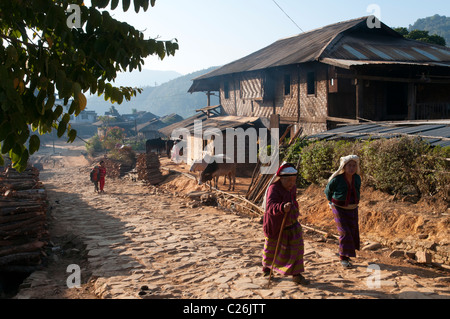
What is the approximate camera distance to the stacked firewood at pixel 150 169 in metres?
21.2

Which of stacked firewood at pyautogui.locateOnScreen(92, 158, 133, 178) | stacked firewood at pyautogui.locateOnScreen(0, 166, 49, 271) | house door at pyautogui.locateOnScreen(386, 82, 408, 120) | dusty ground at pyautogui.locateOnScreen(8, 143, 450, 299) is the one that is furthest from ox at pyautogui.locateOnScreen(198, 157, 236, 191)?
stacked firewood at pyautogui.locateOnScreen(92, 158, 133, 178)

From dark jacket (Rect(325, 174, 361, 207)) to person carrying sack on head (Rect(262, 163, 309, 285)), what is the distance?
1006mm

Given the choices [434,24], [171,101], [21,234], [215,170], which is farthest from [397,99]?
[171,101]

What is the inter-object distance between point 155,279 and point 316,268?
2715mm

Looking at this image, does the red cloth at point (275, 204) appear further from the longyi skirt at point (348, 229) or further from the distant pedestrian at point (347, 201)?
the longyi skirt at point (348, 229)

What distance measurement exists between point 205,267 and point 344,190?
2773 mm

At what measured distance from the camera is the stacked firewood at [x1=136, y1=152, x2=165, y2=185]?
21.2m

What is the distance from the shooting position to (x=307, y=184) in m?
12.6

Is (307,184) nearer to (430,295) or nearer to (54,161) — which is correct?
(430,295)

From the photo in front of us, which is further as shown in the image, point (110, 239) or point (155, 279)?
point (110, 239)

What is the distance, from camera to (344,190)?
6.26 meters

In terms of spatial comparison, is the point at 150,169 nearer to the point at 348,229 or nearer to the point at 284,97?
the point at 284,97

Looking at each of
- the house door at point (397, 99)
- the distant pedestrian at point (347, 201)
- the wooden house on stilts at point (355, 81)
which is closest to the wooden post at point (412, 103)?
the wooden house on stilts at point (355, 81)
